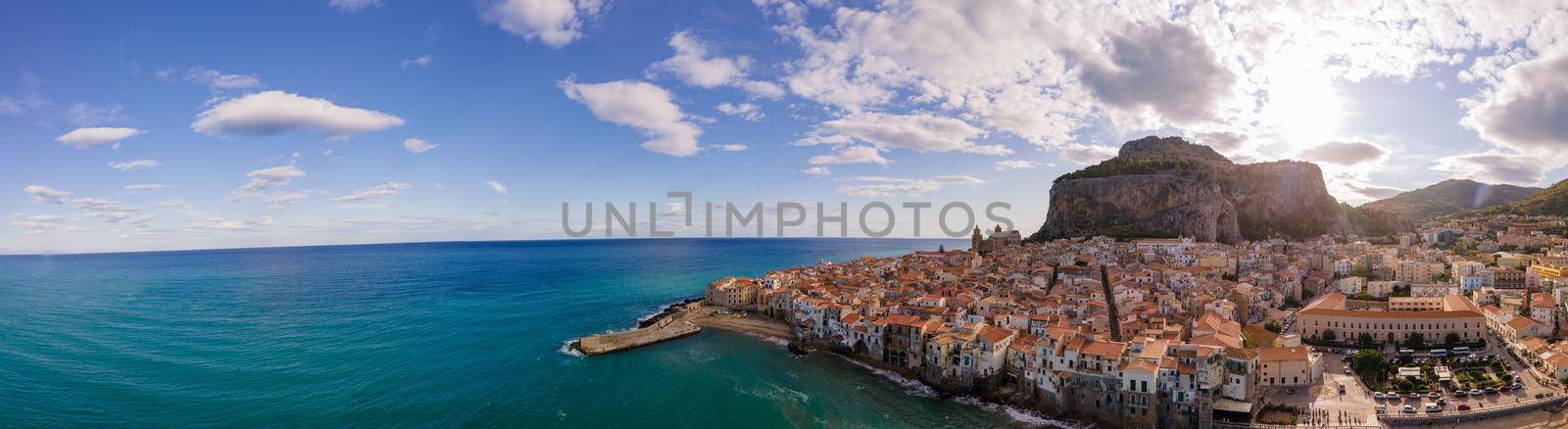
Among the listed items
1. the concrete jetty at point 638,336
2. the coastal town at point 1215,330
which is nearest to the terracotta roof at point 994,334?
the coastal town at point 1215,330

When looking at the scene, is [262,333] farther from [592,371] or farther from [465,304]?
[592,371]

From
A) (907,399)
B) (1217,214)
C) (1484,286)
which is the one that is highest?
(1217,214)

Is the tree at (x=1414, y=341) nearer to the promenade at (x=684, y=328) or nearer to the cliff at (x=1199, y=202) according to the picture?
the promenade at (x=684, y=328)

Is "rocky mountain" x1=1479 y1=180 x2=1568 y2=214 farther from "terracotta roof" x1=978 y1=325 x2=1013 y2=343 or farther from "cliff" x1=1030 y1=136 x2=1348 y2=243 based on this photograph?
"terracotta roof" x1=978 y1=325 x2=1013 y2=343

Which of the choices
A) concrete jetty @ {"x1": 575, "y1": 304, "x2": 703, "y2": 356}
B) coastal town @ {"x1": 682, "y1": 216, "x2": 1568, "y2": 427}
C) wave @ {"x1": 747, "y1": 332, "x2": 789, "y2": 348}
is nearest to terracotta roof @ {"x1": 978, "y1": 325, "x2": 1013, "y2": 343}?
coastal town @ {"x1": 682, "y1": 216, "x2": 1568, "y2": 427}

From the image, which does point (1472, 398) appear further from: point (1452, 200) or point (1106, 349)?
point (1452, 200)

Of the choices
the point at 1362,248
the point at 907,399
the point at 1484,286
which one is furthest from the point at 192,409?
the point at 1362,248
